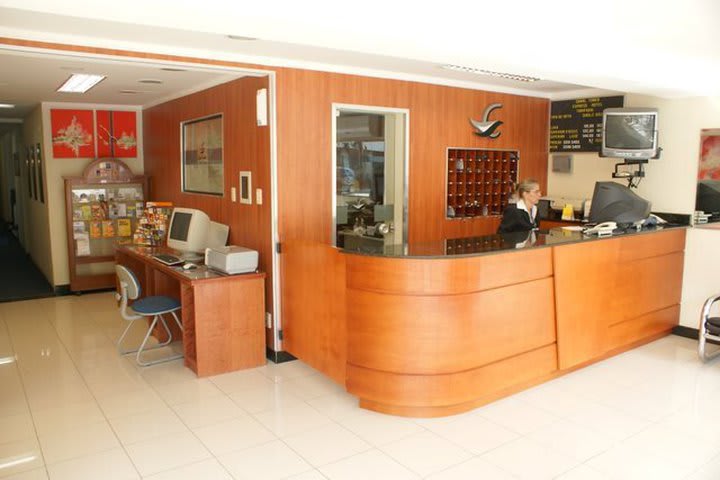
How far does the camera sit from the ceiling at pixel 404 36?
2.98 m

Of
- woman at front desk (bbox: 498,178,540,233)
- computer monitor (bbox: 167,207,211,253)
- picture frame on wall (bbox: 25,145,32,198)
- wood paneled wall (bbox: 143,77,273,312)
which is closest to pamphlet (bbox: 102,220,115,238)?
wood paneled wall (bbox: 143,77,273,312)

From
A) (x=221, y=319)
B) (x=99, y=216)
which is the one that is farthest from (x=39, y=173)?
(x=221, y=319)

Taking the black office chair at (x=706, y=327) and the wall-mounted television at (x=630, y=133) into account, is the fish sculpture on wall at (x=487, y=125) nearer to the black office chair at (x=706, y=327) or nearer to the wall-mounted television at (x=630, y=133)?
the wall-mounted television at (x=630, y=133)

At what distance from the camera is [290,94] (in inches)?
194

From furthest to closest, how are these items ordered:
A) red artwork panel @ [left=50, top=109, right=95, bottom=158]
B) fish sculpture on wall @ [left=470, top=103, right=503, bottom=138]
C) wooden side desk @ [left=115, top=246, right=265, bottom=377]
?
red artwork panel @ [left=50, top=109, right=95, bottom=158] < fish sculpture on wall @ [left=470, top=103, right=503, bottom=138] < wooden side desk @ [left=115, top=246, right=265, bottom=377]

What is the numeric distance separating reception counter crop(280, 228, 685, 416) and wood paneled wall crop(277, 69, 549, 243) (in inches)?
36.2

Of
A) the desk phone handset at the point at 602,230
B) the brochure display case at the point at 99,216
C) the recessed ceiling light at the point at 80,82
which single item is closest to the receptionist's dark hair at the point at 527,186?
the desk phone handset at the point at 602,230

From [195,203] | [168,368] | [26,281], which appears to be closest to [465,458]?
[168,368]

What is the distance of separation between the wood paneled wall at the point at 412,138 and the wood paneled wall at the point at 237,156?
22 centimetres

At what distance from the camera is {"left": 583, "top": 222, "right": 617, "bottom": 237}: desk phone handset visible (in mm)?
5102

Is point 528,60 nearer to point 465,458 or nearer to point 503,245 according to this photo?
point 503,245

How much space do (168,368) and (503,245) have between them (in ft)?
9.93

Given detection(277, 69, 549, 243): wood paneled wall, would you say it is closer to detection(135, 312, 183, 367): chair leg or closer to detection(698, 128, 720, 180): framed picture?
detection(135, 312, 183, 367): chair leg

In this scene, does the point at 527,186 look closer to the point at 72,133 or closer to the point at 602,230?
the point at 602,230
